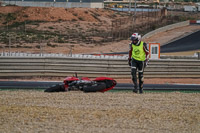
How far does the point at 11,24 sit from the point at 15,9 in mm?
8401

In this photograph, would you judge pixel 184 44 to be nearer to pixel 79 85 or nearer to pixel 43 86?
pixel 43 86

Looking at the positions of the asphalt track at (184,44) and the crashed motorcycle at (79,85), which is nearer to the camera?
the crashed motorcycle at (79,85)

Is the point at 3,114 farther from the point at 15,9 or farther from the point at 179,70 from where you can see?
the point at 15,9

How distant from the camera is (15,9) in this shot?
7156 centimetres

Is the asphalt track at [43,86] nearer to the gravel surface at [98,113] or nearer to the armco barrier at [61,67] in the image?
the armco barrier at [61,67]

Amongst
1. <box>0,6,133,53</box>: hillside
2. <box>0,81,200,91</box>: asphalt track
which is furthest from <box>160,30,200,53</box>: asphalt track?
<box>0,81,200,91</box>: asphalt track

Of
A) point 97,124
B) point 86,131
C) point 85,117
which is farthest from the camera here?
point 85,117

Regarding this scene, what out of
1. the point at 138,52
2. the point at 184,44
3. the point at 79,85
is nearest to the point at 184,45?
the point at 184,44

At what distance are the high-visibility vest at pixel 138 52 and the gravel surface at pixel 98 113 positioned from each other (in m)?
1.48

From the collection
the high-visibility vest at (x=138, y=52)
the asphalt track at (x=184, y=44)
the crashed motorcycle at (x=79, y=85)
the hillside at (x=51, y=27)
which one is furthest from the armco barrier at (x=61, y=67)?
the asphalt track at (x=184, y=44)

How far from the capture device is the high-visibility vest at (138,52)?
54.7ft

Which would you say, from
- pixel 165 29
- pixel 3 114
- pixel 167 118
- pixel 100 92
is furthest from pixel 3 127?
pixel 165 29

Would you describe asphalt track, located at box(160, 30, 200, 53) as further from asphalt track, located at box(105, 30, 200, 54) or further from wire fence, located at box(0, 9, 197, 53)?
wire fence, located at box(0, 9, 197, 53)

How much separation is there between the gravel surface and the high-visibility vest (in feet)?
4.86
